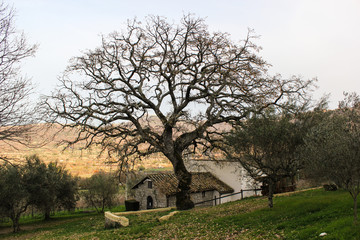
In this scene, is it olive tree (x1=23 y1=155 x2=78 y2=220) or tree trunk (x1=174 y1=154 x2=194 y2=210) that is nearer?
tree trunk (x1=174 y1=154 x2=194 y2=210)

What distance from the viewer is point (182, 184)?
2012 centimetres

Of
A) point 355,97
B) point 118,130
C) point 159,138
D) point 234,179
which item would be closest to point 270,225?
point 355,97

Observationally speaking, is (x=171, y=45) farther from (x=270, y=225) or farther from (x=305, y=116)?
(x=270, y=225)

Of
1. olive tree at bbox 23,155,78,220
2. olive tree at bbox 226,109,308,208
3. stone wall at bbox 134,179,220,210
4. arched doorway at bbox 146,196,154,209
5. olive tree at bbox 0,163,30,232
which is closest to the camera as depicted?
olive tree at bbox 226,109,308,208

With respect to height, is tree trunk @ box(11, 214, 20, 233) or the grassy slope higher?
the grassy slope

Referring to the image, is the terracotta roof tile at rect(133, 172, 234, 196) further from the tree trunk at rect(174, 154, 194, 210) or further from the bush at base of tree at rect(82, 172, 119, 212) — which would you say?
the tree trunk at rect(174, 154, 194, 210)

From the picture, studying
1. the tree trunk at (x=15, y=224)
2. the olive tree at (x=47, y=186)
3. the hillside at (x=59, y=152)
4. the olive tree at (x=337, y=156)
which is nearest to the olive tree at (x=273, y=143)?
the olive tree at (x=337, y=156)

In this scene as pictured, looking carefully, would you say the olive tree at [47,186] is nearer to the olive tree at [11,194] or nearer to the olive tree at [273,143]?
the olive tree at [11,194]

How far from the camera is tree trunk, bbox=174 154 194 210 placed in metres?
20.0

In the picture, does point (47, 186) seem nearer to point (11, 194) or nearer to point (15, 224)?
point (11, 194)

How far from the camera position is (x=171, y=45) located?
20516 millimetres

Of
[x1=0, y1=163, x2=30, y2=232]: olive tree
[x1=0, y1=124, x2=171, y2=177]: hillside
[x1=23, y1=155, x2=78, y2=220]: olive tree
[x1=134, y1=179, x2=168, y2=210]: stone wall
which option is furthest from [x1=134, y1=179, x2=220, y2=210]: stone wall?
[x1=0, y1=163, x2=30, y2=232]: olive tree

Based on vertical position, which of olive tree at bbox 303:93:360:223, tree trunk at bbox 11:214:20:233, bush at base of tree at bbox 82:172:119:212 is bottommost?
tree trunk at bbox 11:214:20:233

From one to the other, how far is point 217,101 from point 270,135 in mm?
6794
